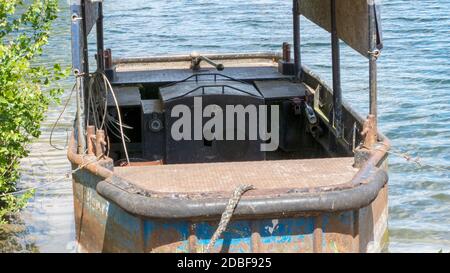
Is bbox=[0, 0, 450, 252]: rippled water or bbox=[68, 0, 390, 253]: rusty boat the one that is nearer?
bbox=[68, 0, 390, 253]: rusty boat

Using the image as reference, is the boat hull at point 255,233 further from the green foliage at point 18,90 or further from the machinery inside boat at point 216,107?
the green foliage at point 18,90

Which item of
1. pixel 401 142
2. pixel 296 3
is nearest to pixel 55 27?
pixel 401 142

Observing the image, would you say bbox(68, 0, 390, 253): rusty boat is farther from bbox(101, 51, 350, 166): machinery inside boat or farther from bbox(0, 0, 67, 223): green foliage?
bbox(0, 0, 67, 223): green foliage

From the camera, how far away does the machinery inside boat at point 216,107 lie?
8023 mm

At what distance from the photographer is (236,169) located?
6.75 meters

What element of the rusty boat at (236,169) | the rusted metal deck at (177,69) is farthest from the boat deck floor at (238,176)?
the rusted metal deck at (177,69)

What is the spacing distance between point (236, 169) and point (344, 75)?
10883 mm

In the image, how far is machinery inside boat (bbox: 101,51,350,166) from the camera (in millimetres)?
8023

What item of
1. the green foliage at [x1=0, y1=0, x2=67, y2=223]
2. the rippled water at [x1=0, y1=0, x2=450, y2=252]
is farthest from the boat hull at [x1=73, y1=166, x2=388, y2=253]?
the green foliage at [x1=0, y1=0, x2=67, y2=223]

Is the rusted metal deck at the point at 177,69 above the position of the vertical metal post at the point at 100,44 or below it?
below

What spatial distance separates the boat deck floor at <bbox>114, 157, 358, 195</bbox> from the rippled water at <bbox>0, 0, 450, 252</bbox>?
3.07ft

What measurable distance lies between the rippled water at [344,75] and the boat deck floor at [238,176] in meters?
0.94

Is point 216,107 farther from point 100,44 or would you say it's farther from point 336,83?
point 100,44

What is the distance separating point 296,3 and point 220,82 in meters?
1.48
